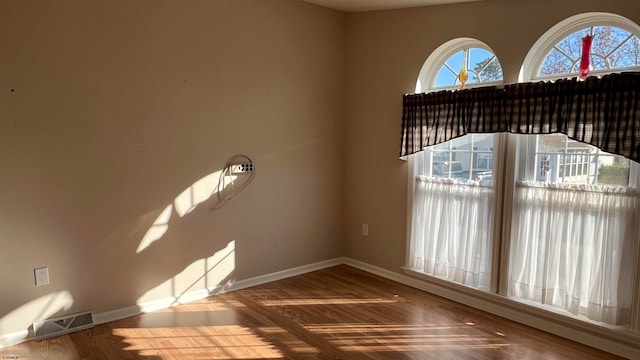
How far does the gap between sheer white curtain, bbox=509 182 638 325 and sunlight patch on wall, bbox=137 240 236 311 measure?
238 cm

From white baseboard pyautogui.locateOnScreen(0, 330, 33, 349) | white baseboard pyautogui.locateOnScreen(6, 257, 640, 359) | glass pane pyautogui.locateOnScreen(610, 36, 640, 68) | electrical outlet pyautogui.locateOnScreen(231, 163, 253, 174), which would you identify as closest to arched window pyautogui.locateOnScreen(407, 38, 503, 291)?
white baseboard pyautogui.locateOnScreen(6, 257, 640, 359)

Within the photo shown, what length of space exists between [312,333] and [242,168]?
5.13 feet

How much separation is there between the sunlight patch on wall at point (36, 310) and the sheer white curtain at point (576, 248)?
131 inches

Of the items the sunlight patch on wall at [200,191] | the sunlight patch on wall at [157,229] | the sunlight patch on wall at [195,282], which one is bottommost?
the sunlight patch on wall at [195,282]

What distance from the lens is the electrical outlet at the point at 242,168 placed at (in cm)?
377

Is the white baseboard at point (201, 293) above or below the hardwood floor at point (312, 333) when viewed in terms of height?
above

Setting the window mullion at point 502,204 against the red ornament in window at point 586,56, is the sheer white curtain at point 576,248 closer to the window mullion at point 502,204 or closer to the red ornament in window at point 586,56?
the window mullion at point 502,204

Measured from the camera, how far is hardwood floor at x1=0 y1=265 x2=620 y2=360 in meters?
2.77

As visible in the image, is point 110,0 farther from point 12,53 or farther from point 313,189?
point 313,189

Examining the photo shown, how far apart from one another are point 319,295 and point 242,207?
105 cm

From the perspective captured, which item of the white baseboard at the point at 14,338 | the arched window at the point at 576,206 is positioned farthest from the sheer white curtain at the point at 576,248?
the white baseboard at the point at 14,338

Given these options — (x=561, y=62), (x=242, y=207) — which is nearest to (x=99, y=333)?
(x=242, y=207)

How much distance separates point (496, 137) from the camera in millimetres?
3363

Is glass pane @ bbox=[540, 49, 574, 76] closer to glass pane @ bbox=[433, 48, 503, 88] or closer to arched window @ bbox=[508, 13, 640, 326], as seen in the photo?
arched window @ bbox=[508, 13, 640, 326]
